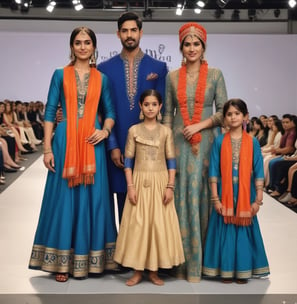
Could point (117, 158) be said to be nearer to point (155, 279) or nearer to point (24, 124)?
point (155, 279)

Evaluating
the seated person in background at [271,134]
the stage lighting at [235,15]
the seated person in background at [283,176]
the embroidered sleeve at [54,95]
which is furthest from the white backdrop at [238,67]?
the embroidered sleeve at [54,95]

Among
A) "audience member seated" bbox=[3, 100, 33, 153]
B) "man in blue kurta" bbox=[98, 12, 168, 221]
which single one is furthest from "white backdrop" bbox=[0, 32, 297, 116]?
"man in blue kurta" bbox=[98, 12, 168, 221]

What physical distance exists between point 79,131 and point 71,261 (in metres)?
0.76

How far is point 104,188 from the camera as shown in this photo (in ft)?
11.9

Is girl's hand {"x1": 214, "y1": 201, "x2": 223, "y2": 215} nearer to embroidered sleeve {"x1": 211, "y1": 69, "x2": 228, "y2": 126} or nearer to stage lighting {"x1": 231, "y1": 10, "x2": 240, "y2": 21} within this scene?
embroidered sleeve {"x1": 211, "y1": 69, "x2": 228, "y2": 126}

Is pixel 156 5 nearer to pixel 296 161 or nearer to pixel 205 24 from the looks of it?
pixel 205 24

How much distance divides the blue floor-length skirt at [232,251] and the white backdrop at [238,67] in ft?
33.6

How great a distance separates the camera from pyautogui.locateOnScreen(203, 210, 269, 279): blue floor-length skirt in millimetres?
3520

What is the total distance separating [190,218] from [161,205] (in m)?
0.24

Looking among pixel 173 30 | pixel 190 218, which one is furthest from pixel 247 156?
pixel 173 30

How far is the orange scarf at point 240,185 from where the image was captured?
3.51 metres

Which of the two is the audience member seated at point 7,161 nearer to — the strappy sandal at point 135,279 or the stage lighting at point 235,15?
the strappy sandal at point 135,279

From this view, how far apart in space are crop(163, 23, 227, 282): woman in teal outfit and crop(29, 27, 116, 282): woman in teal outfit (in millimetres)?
416

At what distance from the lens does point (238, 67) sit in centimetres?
1374
